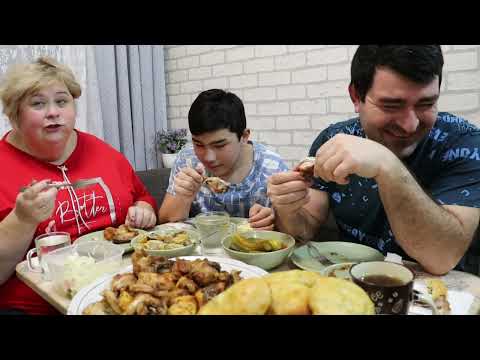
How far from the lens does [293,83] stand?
8.29 ft

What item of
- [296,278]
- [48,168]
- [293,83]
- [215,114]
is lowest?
[296,278]

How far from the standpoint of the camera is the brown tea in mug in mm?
693

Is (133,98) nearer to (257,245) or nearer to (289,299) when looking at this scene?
(257,245)

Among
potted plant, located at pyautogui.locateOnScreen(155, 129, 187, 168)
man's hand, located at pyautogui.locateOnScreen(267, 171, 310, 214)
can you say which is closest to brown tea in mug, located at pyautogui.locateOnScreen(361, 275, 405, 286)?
man's hand, located at pyautogui.locateOnScreen(267, 171, 310, 214)

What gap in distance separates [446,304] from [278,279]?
375mm

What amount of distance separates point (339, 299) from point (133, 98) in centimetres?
302

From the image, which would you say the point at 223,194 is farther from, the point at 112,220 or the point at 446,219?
the point at 446,219

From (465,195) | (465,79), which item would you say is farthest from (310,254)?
(465,79)

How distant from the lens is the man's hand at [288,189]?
3.75ft

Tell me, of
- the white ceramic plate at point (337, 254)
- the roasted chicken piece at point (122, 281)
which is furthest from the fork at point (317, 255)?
the roasted chicken piece at point (122, 281)

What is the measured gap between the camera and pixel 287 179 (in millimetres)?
1146

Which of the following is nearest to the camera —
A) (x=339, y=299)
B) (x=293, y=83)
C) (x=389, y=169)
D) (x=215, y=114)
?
(x=339, y=299)

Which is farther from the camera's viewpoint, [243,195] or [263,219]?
[243,195]

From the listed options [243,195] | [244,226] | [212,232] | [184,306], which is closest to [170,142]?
[243,195]
